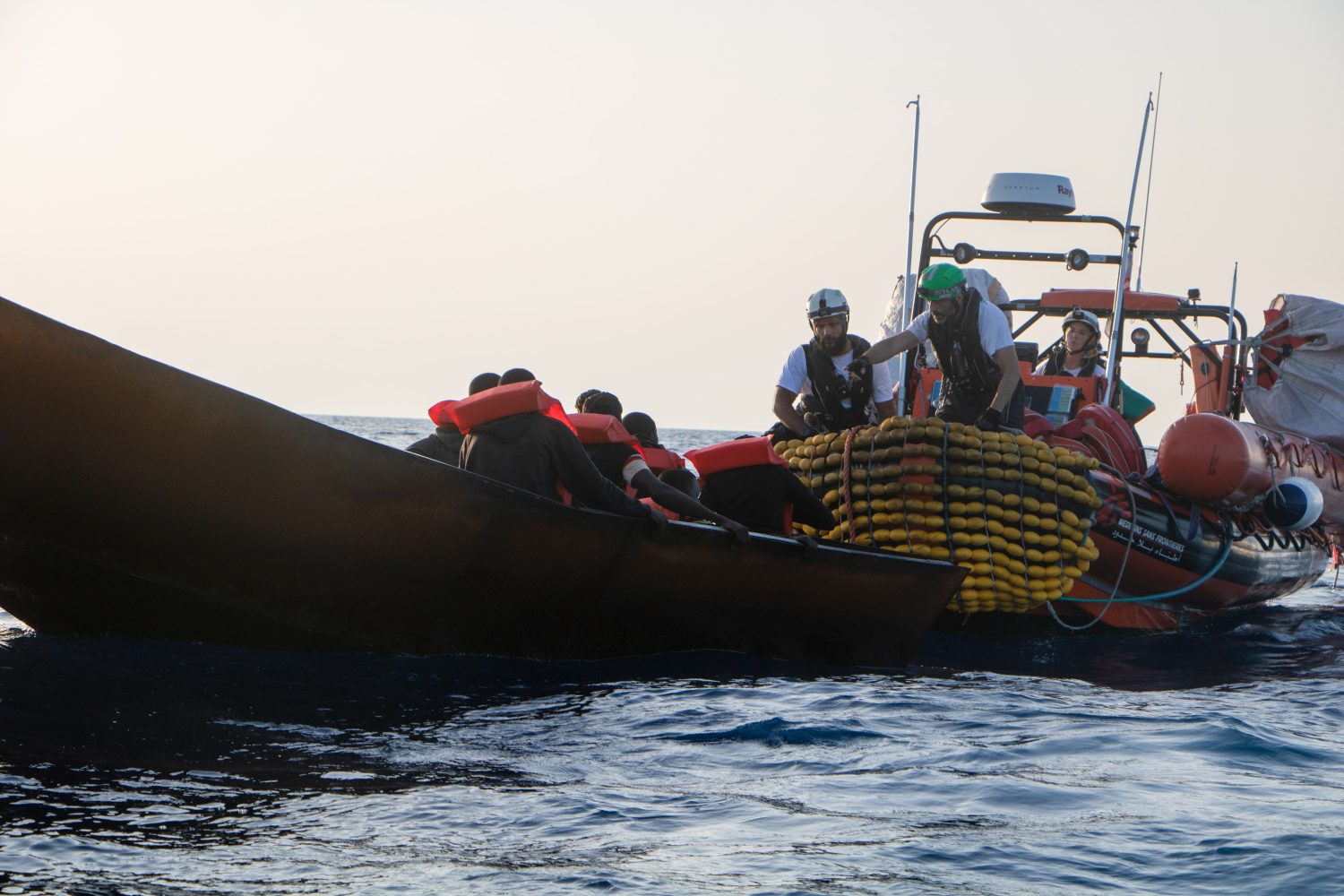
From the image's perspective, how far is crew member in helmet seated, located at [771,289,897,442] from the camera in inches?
361

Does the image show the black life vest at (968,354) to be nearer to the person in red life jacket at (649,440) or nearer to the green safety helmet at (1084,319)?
the person in red life jacket at (649,440)

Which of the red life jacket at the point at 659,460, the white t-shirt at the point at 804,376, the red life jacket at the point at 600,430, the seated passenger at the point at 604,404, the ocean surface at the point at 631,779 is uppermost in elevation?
the white t-shirt at the point at 804,376

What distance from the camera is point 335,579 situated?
235 inches

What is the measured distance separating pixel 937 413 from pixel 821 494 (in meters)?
1.16

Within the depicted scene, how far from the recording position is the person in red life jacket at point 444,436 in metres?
7.95

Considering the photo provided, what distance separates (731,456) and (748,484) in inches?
6.6

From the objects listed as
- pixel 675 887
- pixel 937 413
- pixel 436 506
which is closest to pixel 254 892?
pixel 675 887

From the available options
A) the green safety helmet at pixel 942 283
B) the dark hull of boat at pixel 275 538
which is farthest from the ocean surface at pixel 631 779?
the green safety helmet at pixel 942 283

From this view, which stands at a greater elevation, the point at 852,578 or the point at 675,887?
the point at 852,578

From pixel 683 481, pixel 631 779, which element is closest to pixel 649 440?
pixel 683 481

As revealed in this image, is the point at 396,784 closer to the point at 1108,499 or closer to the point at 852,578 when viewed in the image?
the point at 852,578

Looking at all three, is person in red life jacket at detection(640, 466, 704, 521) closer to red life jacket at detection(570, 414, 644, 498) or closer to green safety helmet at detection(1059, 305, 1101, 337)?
red life jacket at detection(570, 414, 644, 498)

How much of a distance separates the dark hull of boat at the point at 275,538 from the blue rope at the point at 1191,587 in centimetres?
331

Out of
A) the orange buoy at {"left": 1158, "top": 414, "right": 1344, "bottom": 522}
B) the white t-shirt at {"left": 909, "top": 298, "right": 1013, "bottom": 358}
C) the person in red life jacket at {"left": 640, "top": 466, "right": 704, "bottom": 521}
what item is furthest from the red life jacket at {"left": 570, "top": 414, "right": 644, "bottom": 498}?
the orange buoy at {"left": 1158, "top": 414, "right": 1344, "bottom": 522}
